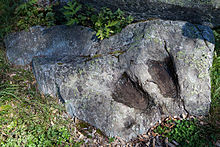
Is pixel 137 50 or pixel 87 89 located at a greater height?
pixel 137 50

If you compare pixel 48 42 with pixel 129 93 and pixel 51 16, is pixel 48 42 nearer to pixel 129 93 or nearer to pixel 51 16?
pixel 51 16

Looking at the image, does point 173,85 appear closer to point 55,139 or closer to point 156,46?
point 156,46

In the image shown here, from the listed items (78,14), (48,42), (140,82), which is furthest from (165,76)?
(48,42)

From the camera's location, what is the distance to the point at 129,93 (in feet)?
12.4

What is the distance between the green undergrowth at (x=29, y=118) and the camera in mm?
3354

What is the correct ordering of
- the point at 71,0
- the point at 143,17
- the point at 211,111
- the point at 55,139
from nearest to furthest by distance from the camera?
the point at 55,139, the point at 211,111, the point at 143,17, the point at 71,0

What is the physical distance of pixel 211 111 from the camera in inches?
147

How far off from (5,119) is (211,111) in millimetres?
4509

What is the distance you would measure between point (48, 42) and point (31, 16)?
3.43ft

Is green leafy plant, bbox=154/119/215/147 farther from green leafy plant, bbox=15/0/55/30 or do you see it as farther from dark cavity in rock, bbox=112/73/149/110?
green leafy plant, bbox=15/0/55/30

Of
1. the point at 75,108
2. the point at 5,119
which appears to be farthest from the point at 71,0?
the point at 5,119

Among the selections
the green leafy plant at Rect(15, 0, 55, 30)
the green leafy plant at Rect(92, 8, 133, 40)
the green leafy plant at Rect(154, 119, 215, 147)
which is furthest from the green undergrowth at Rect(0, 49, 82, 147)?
the green leafy plant at Rect(92, 8, 133, 40)

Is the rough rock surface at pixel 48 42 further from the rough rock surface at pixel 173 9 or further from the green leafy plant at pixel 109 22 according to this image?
the rough rock surface at pixel 173 9

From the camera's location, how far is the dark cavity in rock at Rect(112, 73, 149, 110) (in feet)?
12.4
